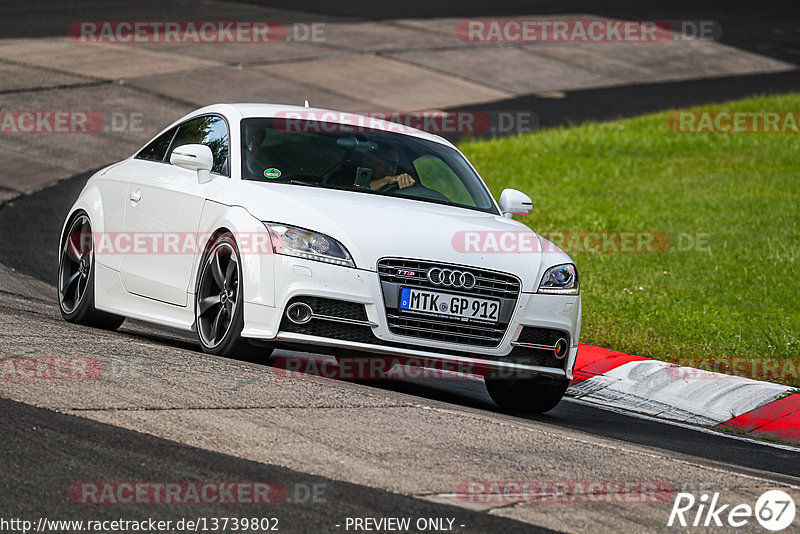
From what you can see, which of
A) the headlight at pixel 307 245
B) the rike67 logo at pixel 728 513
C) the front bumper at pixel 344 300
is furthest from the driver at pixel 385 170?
the rike67 logo at pixel 728 513

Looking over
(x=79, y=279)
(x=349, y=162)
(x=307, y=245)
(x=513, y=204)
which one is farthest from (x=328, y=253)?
(x=79, y=279)

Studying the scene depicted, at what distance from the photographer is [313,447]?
5.56 metres

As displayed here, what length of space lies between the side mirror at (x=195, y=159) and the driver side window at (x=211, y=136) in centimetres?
13

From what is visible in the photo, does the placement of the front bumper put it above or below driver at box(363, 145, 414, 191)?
below

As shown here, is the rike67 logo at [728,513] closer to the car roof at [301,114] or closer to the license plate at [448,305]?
the license plate at [448,305]

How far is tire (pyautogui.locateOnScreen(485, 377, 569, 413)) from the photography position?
8031mm

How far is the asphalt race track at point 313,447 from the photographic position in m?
4.86

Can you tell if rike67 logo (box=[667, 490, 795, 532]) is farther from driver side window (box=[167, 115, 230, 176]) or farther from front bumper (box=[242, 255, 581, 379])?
driver side window (box=[167, 115, 230, 176])

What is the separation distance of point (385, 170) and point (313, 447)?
3.01m

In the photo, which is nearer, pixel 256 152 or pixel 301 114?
pixel 256 152

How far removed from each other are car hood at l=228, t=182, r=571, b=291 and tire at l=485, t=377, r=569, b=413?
0.88 meters
